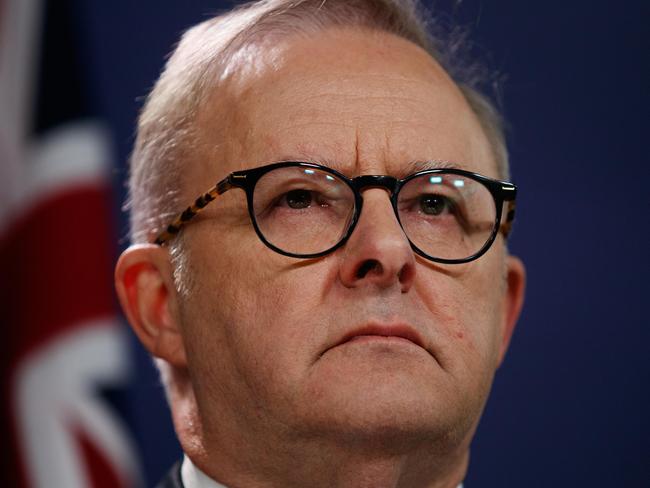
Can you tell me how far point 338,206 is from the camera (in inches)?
58.1

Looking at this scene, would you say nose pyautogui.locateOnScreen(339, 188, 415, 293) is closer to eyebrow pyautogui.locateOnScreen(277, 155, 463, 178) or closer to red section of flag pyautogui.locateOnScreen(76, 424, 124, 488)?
eyebrow pyautogui.locateOnScreen(277, 155, 463, 178)

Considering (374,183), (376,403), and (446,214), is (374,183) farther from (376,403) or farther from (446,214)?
(376,403)

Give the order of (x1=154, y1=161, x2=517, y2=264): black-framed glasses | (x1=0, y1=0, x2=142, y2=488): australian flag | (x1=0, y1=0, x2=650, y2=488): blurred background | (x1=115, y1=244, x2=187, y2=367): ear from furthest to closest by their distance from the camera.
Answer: (x1=0, y1=0, x2=650, y2=488): blurred background
(x1=0, y1=0, x2=142, y2=488): australian flag
(x1=115, y1=244, x2=187, y2=367): ear
(x1=154, y1=161, x2=517, y2=264): black-framed glasses

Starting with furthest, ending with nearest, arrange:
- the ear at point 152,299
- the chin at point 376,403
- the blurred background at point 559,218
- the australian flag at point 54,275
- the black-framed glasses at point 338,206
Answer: the blurred background at point 559,218, the australian flag at point 54,275, the ear at point 152,299, the black-framed glasses at point 338,206, the chin at point 376,403

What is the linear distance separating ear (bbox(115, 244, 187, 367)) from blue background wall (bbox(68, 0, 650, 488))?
81 cm

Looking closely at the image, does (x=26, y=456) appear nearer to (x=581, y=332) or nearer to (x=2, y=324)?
(x=2, y=324)

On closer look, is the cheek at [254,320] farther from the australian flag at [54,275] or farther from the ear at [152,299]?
the australian flag at [54,275]

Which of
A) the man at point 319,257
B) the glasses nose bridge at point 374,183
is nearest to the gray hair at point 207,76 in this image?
the man at point 319,257

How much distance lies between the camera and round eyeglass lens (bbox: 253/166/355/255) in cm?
146

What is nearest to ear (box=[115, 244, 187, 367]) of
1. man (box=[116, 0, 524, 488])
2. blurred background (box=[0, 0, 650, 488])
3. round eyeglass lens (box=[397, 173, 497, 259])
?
man (box=[116, 0, 524, 488])

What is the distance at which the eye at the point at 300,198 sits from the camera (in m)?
1.49

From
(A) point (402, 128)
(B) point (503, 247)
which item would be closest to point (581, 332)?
(B) point (503, 247)

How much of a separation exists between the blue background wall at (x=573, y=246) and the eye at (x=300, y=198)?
1158 mm

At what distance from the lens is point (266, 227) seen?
1.49 metres
